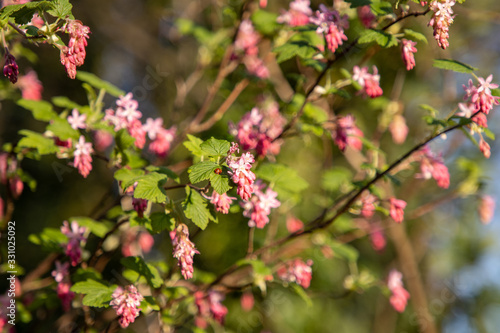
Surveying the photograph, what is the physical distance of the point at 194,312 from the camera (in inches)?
97.9

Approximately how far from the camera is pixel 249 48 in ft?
9.99

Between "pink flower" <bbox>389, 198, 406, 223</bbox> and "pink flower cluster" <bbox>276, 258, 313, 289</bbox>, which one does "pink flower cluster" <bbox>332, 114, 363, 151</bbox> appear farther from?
"pink flower cluster" <bbox>276, 258, 313, 289</bbox>

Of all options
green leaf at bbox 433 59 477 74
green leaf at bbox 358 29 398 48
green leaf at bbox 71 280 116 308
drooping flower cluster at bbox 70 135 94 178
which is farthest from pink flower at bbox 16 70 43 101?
green leaf at bbox 433 59 477 74

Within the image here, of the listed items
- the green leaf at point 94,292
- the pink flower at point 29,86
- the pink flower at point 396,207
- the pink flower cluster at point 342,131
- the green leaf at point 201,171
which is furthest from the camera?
the pink flower at point 29,86

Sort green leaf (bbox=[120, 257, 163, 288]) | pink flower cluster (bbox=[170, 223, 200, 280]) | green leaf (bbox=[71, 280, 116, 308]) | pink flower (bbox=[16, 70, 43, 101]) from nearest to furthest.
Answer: pink flower cluster (bbox=[170, 223, 200, 280]) < green leaf (bbox=[71, 280, 116, 308]) < green leaf (bbox=[120, 257, 163, 288]) < pink flower (bbox=[16, 70, 43, 101])

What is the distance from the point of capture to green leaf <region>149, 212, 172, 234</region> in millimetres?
1771

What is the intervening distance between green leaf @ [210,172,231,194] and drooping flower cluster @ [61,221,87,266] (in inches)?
37.9

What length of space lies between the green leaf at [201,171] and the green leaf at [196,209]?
0.13m

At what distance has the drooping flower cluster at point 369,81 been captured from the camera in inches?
86.2

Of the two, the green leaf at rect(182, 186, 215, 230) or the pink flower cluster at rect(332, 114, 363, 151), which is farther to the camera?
the pink flower cluster at rect(332, 114, 363, 151)

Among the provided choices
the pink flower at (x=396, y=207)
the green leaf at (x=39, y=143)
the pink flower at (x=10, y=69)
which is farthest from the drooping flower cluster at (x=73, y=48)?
the pink flower at (x=396, y=207)

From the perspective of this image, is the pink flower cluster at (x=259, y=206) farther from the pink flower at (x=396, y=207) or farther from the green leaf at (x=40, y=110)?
the green leaf at (x=40, y=110)

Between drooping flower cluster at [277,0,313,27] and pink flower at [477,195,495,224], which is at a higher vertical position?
drooping flower cluster at [277,0,313,27]

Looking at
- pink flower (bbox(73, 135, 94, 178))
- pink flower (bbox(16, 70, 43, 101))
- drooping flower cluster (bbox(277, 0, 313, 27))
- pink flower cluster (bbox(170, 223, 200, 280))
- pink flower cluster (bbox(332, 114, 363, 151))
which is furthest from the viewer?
pink flower (bbox(16, 70, 43, 101))
